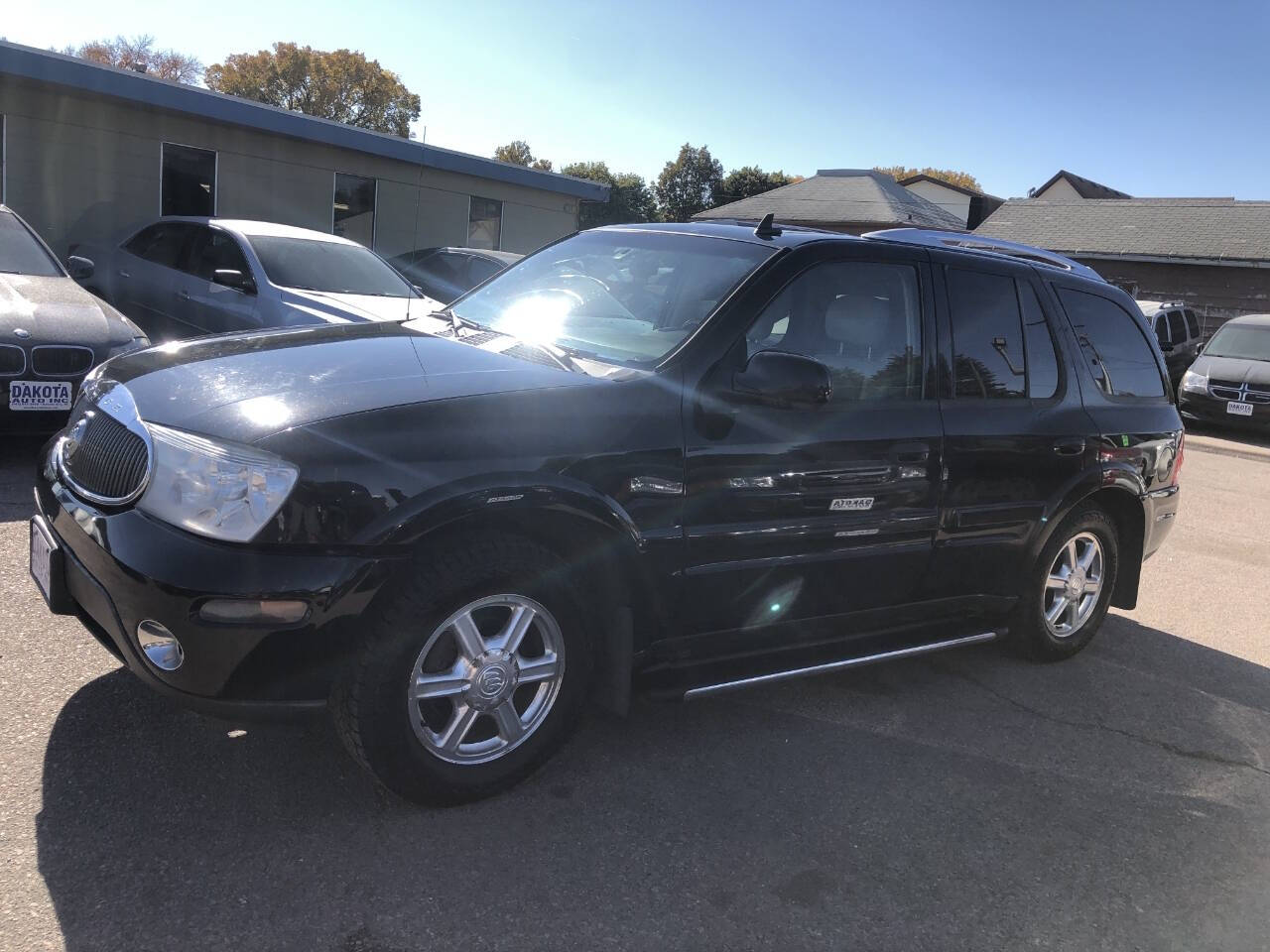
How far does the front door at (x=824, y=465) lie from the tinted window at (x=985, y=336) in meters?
0.18

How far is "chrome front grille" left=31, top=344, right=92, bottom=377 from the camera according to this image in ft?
18.9

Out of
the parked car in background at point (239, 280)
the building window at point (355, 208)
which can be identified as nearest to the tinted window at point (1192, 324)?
the building window at point (355, 208)

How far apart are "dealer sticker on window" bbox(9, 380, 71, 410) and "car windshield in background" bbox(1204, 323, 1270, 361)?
1561 centimetres

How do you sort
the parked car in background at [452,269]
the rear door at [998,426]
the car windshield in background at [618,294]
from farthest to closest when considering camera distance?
the parked car in background at [452,269]
the rear door at [998,426]
the car windshield in background at [618,294]

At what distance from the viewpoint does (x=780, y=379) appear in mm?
3139

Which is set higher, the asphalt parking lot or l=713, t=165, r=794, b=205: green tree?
l=713, t=165, r=794, b=205: green tree

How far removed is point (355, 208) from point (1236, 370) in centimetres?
1373

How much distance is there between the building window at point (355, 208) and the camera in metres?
15.5

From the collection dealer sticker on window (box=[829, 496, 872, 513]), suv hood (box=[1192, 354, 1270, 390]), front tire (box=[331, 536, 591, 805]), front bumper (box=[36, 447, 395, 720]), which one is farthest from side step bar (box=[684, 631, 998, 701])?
suv hood (box=[1192, 354, 1270, 390])

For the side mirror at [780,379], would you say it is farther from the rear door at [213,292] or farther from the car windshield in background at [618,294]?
the rear door at [213,292]

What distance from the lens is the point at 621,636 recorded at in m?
3.13

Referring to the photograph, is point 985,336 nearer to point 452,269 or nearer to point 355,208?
point 452,269

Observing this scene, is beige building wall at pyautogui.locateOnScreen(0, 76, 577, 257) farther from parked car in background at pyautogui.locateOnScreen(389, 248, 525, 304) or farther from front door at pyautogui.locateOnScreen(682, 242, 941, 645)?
front door at pyautogui.locateOnScreen(682, 242, 941, 645)

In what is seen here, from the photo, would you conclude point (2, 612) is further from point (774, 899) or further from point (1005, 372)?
point (1005, 372)
